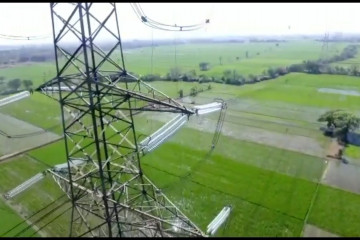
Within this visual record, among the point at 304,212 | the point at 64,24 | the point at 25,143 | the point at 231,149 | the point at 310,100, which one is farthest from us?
the point at 310,100

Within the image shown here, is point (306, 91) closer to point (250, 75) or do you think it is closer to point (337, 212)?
point (250, 75)

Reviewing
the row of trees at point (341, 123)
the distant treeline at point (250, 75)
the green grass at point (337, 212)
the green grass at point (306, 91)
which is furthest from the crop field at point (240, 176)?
the distant treeline at point (250, 75)

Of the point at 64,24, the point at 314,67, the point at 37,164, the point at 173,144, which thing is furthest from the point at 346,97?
the point at 64,24

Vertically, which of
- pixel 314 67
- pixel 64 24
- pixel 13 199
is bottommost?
pixel 13 199

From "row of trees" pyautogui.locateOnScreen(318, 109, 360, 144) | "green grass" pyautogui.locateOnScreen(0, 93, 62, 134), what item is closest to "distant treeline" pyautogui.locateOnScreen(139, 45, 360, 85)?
"green grass" pyautogui.locateOnScreen(0, 93, 62, 134)

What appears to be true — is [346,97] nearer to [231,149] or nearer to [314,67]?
[314,67]

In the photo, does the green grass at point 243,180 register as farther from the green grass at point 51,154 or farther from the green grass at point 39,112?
the green grass at point 39,112
